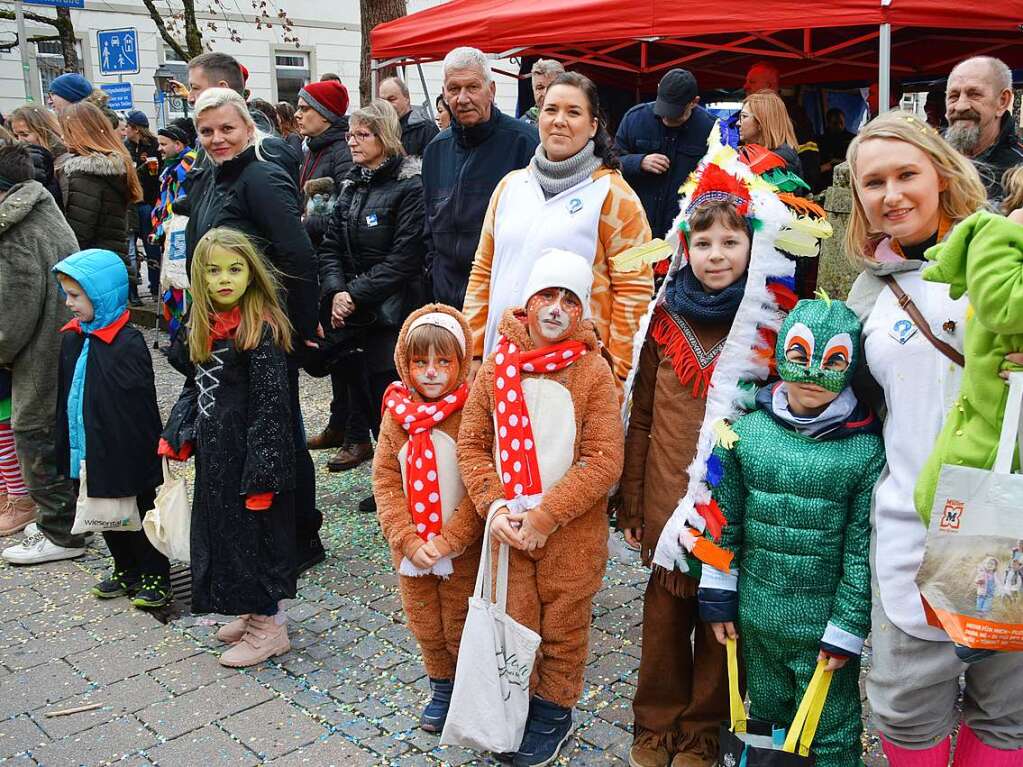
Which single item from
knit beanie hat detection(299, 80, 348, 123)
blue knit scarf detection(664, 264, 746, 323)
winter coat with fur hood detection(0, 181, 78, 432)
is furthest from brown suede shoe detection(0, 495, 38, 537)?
blue knit scarf detection(664, 264, 746, 323)

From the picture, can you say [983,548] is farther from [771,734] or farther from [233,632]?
[233,632]

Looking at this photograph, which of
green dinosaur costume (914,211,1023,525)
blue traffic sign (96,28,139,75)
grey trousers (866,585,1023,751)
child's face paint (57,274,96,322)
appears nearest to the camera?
green dinosaur costume (914,211,1023,525)

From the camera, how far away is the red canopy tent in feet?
22.6

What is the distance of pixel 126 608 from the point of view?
4.45 metres

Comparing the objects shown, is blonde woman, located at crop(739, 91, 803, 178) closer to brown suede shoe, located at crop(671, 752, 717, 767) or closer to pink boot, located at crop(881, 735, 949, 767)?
brown suede shoe, located at crop(671, 752, 717, 767)

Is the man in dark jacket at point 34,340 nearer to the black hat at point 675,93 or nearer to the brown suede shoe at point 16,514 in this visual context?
the brown suede shoe at point 16,514

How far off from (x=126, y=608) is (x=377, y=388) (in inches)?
67.7

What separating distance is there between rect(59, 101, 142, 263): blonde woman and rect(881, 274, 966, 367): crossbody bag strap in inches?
212

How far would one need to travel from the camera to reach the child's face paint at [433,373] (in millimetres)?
3303

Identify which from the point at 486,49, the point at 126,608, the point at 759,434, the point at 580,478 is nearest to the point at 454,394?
the point at 580,478

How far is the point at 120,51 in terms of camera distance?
12945 millimetres

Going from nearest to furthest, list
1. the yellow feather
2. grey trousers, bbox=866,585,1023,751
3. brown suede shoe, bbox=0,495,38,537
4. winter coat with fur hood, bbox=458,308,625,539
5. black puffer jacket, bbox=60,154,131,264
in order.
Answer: grey trousers, bbox=866,585,1023,751 → the yellow feather → winter coat with fur hood, bbox=458,308,625,539 → brown suede shoe, bbox=0,495,38,537 → black puffer jacket, bbox=60,154,131,264

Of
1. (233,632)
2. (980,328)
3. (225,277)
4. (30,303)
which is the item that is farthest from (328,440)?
(980,328)

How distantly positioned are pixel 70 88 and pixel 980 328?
8.48m
